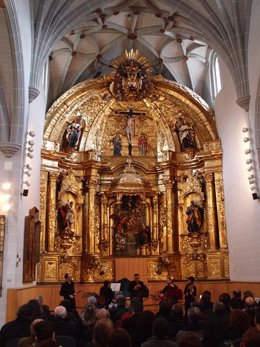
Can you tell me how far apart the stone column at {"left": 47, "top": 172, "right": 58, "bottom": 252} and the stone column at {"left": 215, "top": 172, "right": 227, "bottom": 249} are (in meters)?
6.43

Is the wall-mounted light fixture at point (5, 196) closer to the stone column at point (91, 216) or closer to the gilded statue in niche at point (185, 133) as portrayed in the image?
the stone column at point (91, 216)

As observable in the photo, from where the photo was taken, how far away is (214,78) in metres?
18.6

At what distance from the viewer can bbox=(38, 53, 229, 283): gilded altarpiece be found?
1738cm

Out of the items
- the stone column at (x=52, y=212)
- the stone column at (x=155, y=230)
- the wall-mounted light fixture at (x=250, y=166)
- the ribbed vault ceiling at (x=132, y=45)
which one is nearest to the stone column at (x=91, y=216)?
the stone column at (x=52, y=212)

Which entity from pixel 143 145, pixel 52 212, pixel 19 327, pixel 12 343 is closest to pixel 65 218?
pixel 52 212

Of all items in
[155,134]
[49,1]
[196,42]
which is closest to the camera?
[49,1]

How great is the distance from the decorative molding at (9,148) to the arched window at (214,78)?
9290mm

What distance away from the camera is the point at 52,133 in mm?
17688

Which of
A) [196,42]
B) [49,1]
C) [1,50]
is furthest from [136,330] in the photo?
[196,42]

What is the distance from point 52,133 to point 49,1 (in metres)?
5.58

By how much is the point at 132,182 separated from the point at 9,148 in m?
7.04

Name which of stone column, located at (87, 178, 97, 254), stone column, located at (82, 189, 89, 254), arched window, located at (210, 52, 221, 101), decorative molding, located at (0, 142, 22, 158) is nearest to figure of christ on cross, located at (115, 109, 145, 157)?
stone column, located at (87, 178, 97, 254)

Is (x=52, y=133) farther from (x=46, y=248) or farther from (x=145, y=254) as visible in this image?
(x=145, y=254)

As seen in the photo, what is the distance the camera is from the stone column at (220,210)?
55.2 feet
